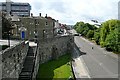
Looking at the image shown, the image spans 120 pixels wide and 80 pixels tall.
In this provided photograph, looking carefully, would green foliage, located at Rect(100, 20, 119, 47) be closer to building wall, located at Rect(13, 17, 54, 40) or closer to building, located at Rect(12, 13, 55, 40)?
building wall, located at Rect(13, 17, 54, 40)

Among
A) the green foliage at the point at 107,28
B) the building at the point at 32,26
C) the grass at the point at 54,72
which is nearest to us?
the grass at the point at 54,72

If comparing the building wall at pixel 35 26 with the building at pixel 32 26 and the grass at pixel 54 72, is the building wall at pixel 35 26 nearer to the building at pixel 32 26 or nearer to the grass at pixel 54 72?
the building at pixel 32 26

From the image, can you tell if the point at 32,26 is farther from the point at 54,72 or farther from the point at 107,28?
the point at 54,72

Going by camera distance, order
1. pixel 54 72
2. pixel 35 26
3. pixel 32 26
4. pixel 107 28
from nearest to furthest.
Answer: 1. pixel 54 72
2. pixel 32 26
3. pixel 35 26
4. pixel 107 28

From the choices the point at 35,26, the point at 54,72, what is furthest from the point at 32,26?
the point at 54,72

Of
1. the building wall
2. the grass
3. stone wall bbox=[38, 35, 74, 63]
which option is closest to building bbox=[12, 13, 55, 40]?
the building wall

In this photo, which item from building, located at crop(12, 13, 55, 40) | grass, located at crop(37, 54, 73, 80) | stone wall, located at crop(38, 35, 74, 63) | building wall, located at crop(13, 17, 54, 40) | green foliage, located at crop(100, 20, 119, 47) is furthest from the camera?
green foliage, located at crop(100, 20, 119, 47)

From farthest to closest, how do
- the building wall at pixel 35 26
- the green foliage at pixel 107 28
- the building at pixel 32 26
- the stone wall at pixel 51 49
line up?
the green foliage at pixel 107 28
the building wall at pixel 35 26
the building at pixel 32 26
the stone wall at pixel 51 49

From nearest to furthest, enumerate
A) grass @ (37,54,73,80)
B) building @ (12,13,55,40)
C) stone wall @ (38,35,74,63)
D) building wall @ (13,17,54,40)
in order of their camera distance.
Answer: grass @ (37,54,73,80) → stone wall @ (38,35,74,63) → building @ (12,13,55,40) → building wall @ (13,17,54,40)

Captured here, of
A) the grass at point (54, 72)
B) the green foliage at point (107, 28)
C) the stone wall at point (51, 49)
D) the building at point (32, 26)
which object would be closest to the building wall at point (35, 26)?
the building at point (32, 26)

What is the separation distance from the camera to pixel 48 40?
165 ft

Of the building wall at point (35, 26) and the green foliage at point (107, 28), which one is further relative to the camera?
the green foliage at point (107, 28)

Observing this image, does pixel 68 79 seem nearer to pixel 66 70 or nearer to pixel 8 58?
pixel 66 70

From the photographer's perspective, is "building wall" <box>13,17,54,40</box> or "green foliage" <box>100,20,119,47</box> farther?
"green foliage" <box>100,20,119,47</box>
